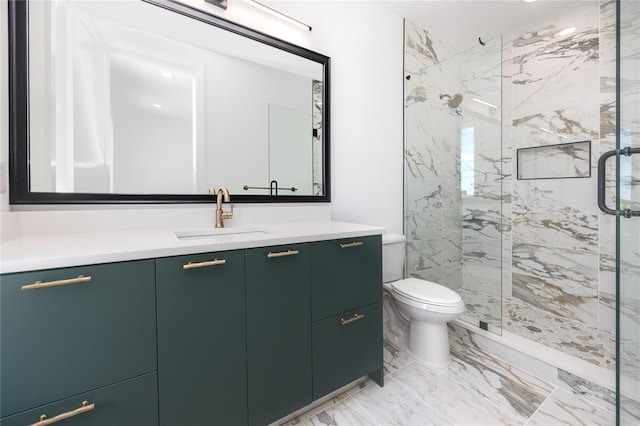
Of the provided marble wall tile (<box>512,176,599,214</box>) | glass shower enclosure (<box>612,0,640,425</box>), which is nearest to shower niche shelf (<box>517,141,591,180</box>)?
marble wall tile (<box>512,176,599,214</box>)

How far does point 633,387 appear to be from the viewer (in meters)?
1.24

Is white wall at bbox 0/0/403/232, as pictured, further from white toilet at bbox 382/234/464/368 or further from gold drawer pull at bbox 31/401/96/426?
gold drawer pull at bbox 31/401/96/426

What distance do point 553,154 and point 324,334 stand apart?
223cm

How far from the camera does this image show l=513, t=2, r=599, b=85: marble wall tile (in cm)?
196

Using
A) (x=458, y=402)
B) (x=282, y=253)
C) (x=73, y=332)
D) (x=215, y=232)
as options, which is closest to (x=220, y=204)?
(x=215, y=232)

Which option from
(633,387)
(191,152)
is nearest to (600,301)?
(633,387)

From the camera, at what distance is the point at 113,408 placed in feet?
2.78

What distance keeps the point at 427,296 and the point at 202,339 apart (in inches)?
52.0

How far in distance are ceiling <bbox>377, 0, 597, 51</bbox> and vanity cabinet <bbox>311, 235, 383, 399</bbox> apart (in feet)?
6.16

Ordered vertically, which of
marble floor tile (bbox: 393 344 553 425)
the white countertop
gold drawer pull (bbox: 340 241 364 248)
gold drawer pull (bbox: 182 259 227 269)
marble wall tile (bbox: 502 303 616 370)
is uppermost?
the white countertop

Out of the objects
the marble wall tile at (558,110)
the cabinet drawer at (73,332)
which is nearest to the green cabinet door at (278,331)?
the cabinet drawer at (73,332)

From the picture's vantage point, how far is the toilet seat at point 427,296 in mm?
1654

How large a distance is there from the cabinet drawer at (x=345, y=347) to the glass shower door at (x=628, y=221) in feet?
3.60

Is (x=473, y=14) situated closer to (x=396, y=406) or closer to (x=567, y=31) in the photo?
(x=567, y=31)
